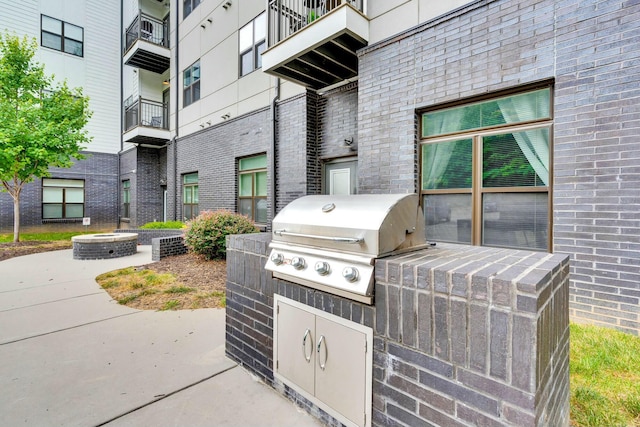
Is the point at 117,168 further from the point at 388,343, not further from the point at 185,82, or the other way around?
the point at 388,343

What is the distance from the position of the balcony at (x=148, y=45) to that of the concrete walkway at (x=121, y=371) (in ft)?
35.7

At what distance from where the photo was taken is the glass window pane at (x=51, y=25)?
44.7 ft

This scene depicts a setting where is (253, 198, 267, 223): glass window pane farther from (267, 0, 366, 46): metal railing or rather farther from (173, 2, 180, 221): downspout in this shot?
(173, 2, 180, 221): downspout

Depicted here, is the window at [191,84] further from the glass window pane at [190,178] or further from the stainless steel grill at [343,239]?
the stainless steel grill at [343,239]

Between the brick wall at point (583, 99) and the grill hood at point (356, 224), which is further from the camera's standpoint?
the brick wall at point (583, 99)

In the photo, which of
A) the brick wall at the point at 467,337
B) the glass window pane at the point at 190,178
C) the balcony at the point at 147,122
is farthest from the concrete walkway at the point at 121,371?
the balcony at the point at 147,122

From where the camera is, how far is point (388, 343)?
5.47ft

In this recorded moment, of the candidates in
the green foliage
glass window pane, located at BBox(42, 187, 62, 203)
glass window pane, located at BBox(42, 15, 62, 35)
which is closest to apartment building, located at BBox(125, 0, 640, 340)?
the green foliage

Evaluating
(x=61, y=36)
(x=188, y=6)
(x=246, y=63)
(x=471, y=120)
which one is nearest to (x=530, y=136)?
(x=471, y=120)

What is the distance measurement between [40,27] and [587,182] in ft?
65.8

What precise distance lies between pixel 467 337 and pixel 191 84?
12.2m

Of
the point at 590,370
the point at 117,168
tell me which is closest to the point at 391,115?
the point at 590,370

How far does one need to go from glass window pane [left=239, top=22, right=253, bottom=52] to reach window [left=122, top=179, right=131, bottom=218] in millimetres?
9891

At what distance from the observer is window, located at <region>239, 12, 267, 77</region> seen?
8227 millimetres
